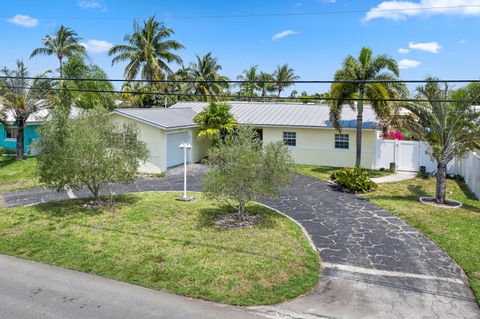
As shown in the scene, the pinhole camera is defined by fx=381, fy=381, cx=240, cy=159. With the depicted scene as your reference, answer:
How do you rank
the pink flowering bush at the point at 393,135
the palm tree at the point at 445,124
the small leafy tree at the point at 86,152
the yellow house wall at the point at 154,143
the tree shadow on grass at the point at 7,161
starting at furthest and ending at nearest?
the pink flowering bush at the point at 393,135 < the tree shadow on grass at the point at 7,161 < the yellow house wall at the point at 154,143 < the palm tree at the point at 445,124 < the small leafy tree at the point at 86,152

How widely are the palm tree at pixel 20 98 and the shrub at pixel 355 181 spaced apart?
19.6 metres

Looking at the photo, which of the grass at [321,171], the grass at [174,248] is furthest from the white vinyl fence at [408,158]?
the grass at [174,248]

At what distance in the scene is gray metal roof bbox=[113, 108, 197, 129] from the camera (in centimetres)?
2250

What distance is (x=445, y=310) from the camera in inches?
317

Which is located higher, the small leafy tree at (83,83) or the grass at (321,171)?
the small leafy tree at (83,83)

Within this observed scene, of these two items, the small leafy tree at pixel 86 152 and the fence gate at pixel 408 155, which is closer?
the small leafy tree at pixel 86 152

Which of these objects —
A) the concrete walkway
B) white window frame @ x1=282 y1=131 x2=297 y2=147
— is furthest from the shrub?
white window frame @ x1=282 y1=131 x2=297 y2=147

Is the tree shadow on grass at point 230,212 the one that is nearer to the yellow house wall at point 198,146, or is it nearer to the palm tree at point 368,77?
the palm tree at point 368,77

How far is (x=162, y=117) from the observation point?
957 inches

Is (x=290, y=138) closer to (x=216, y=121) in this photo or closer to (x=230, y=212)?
(x=216, y=121)

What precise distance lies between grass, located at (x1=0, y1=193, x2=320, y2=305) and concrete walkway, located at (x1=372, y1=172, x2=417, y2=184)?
861 centimetres

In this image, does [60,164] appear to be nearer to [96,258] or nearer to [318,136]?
[96,258]

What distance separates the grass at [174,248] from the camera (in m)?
9.20

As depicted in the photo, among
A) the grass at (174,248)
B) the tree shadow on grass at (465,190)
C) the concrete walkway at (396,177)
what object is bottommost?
the grass at (174,248)
